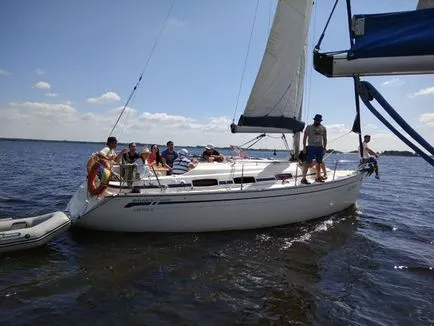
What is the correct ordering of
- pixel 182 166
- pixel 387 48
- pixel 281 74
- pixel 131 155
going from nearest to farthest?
pixel 387 48 → pixel 182 166 → pixel 131 155 → pixel 281 74

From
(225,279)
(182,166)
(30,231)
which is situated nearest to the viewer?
(225,279)

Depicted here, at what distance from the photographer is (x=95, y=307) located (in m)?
5.40

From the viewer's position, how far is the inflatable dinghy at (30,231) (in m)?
7.04

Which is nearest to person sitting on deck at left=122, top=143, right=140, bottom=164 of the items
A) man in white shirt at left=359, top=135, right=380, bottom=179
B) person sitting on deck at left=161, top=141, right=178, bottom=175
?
person sitting on deck at left=161, top=141, right=178, bottom=175

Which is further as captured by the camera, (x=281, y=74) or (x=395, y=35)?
(x=281, y=74)

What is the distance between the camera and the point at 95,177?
8.52m

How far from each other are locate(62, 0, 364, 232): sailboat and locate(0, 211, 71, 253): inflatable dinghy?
0.63 m

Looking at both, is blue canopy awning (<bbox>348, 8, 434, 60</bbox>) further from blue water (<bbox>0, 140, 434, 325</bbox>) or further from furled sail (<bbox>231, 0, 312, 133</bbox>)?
furled sail (<bbox>231, 0, 312, 133</bbox>)

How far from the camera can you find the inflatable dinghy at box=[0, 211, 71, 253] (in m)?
7.04

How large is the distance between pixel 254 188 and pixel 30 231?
199 inches

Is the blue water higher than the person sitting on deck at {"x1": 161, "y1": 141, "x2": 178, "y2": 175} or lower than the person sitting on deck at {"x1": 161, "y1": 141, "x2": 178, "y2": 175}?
lower

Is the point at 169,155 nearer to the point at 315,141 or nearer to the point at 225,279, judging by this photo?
the point at 315,141

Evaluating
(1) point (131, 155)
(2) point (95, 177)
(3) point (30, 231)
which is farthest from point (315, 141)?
(3) point (30, 231)

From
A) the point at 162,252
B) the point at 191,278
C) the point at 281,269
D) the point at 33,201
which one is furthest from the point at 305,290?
the point at 33,201
